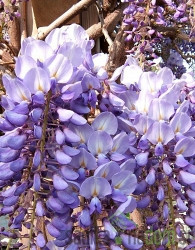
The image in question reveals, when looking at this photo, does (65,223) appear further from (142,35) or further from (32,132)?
(142,35)

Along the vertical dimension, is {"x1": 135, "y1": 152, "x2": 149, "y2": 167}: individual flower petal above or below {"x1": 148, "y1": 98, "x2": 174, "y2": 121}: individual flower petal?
below

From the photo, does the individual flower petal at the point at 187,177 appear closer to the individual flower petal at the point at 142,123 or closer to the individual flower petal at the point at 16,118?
the individual flower petal at the point at 142,123

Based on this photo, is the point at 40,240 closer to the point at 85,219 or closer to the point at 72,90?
the point at 85,219

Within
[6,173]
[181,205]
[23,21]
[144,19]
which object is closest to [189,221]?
[181,205]

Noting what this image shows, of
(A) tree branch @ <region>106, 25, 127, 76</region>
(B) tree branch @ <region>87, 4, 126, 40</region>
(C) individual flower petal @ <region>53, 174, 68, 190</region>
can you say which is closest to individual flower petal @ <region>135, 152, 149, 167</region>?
(C) individual flower petal @ <region>53, 174, 68, 190</region>

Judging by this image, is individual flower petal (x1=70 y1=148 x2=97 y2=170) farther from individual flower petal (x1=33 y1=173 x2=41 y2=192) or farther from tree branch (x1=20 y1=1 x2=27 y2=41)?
tree branch (x1=20 y1=1 x2=27 y2=41)

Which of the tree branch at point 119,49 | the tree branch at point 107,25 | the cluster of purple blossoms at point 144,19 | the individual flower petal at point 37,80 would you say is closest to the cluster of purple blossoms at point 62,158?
the individual flower petal at point 37,80

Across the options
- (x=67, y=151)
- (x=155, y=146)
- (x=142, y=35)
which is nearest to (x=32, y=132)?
(x=67, y=151)
